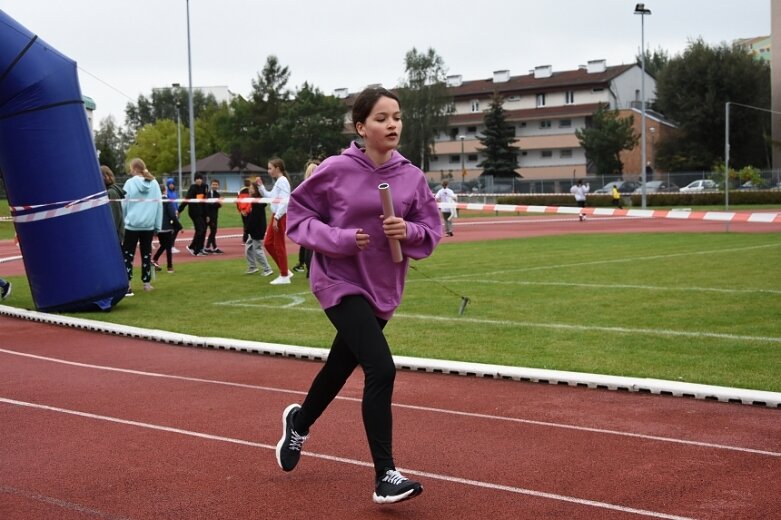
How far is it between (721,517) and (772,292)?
964cm

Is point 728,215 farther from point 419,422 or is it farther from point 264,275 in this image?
point 264,275

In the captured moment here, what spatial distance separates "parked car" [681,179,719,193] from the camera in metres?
58.8

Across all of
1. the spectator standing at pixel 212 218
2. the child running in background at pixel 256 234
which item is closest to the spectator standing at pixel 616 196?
the spectator standing at pixel 212 218

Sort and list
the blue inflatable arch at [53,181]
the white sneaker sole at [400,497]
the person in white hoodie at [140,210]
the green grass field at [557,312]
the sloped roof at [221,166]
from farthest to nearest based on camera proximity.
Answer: the sloped roof at [221,166], the person in white hoodie at [140,210], the blue inflatable arch at [53,181], the green grass field at [557,312], the white sneaker sole at [400,497]

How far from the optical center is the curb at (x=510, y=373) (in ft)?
23.4

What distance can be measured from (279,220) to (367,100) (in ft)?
35.9

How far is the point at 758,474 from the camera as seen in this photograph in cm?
527

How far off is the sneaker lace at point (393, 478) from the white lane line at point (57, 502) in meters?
1.27

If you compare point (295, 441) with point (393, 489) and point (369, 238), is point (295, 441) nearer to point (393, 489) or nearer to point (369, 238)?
point (393, 489)

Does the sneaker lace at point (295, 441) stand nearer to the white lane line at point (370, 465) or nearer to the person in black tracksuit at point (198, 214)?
the white lane line at point (370, 465)

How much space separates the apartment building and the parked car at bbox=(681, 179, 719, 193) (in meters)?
23.6

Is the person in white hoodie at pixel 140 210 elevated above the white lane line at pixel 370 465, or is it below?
above

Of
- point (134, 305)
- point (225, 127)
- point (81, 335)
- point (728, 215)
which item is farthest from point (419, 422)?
point (225, 127)

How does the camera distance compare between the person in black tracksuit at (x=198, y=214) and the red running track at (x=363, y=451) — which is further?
the person in black tracksuit at (x=198, y=214)
